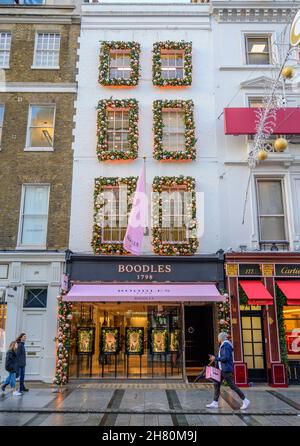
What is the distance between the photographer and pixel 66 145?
15.8 metres

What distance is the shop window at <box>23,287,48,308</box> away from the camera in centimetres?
1437

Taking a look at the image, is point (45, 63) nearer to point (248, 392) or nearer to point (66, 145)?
point (66, 145)

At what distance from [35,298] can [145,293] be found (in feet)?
13.6

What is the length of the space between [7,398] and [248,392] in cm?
722

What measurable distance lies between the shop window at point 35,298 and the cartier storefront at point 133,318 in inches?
45.7

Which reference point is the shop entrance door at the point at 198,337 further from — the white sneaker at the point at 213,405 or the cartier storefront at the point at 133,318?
the white sneaker at the point at 213,405

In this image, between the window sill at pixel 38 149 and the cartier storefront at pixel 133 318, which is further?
the window sill at pixel 38 149

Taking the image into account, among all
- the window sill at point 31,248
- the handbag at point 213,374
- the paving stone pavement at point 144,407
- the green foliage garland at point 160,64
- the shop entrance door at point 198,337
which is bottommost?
the paving stone pavement at point 144,407

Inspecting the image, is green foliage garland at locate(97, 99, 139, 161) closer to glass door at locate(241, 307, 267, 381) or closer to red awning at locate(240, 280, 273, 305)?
red awning at locate(240, 280, 273, 305)

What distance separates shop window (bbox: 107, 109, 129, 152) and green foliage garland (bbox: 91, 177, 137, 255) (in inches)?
56.3

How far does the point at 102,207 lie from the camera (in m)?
15.1

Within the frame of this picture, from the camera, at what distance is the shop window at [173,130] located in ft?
52.2

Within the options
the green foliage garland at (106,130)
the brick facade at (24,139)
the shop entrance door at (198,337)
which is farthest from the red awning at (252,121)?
the shop entrance door at (198,337)

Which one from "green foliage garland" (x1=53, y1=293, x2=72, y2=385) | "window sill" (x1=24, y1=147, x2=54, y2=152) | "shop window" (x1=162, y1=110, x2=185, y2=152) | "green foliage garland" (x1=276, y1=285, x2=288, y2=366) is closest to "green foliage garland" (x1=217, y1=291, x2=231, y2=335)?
"green foliage garland" (x1=276, y1=285, x2=288, y2=366)
